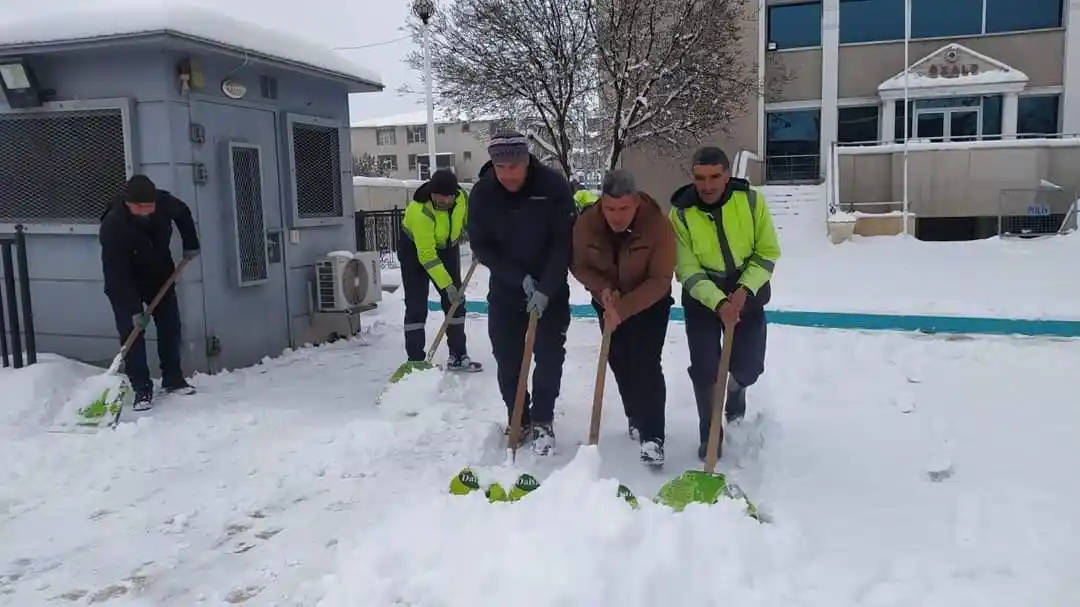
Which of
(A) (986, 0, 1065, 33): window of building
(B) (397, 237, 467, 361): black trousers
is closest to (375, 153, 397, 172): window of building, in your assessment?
(A) (986, 0, 1065, 33): window of building

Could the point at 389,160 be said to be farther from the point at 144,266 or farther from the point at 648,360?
the point at 648,360

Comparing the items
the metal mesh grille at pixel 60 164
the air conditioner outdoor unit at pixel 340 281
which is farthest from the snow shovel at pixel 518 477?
the metal mesh grille at pixel 60 164

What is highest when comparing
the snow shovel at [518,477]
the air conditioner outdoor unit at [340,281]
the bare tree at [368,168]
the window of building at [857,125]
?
the bare tree at [368,168]

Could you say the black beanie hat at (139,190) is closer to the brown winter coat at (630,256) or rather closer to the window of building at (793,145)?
the brown winter coat at (630,256)

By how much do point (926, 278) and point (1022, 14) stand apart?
1367 centimetres

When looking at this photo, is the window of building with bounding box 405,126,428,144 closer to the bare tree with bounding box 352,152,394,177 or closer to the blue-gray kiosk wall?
the bare tree with bounding box 352,152,394,177

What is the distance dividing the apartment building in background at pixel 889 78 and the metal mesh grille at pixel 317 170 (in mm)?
14291

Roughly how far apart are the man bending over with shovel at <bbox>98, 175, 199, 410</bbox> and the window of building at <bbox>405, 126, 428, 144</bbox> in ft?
180

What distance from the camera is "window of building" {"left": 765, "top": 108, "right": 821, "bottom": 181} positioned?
21.8 metres

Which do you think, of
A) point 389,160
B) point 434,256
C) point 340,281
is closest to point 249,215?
point 340,281

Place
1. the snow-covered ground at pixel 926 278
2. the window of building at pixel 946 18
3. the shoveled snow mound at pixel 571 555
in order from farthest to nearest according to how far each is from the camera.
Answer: the window of building at pixel 946 18, the snow-covered ground at pixel 926 278, the shoveled snow mound at pixel 571 555

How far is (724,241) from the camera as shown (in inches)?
158

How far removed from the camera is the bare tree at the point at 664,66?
15836 millimetres

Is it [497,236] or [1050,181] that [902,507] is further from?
[1050,181]
